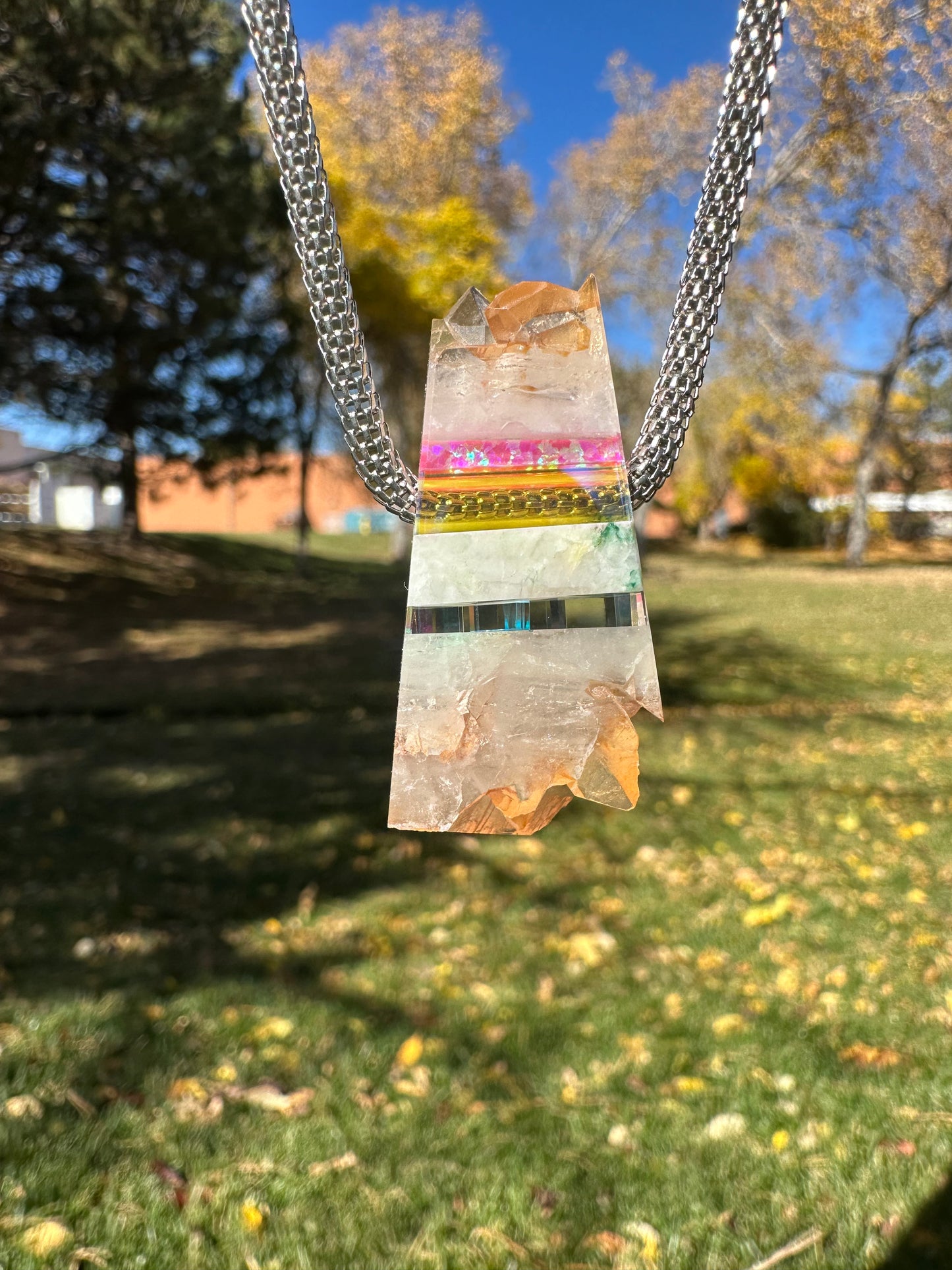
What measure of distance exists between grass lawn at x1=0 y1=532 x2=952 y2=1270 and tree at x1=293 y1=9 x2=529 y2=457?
3312mm

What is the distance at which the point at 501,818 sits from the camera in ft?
2.60

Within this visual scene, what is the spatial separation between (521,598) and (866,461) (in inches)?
498

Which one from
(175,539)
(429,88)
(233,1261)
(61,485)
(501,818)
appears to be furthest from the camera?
(61,485)

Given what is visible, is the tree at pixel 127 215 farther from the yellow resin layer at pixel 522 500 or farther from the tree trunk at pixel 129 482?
the yellow resin layer at pixel 522 500

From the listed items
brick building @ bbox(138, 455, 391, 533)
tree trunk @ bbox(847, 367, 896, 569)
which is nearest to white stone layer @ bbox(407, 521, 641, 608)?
tree trunk @ bbox(847, 367, 896, 569)

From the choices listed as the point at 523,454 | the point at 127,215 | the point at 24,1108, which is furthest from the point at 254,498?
the point at 523,454

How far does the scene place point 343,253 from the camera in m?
0.84

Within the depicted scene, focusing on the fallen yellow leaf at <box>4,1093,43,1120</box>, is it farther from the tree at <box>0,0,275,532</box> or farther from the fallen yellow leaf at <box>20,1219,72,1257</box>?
the tree at <box>0,0,275,532</box>

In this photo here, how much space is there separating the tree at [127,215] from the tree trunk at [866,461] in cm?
686

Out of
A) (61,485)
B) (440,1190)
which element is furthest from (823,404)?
(61,485)

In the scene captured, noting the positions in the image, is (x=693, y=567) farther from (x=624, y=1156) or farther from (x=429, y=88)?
(x=624, y=1156)

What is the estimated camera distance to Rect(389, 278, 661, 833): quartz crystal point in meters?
0.78

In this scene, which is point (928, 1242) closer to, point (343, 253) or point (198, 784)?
point (343, 253)

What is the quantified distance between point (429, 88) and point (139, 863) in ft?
19.0
